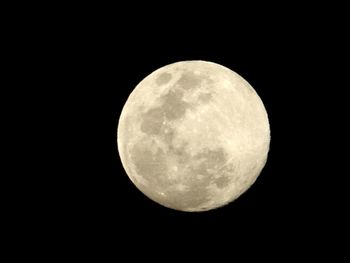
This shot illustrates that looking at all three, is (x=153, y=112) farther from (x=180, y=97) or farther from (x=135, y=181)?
(x=135, y=181)

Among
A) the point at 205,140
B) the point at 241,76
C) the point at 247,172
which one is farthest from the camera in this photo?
the point at 241,76

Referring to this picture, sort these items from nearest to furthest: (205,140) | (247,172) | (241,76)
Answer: (205,140), (247,172), (241,76)

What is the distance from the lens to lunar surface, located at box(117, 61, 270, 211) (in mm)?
5160

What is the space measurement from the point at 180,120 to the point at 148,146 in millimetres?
546

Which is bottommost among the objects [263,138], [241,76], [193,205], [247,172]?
[193,205]

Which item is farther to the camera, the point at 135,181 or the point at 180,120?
the point at 135,181

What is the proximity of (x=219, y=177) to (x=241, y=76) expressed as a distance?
5.30 feet

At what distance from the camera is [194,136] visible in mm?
5117

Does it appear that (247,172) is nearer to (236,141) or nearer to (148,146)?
(236,141)

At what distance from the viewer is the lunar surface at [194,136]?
16.9ft

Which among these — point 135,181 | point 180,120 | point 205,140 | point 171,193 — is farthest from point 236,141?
point 135,181

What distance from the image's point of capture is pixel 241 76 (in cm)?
604

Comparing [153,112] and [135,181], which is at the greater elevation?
[153,112]

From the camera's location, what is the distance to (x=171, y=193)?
17.9 ft
